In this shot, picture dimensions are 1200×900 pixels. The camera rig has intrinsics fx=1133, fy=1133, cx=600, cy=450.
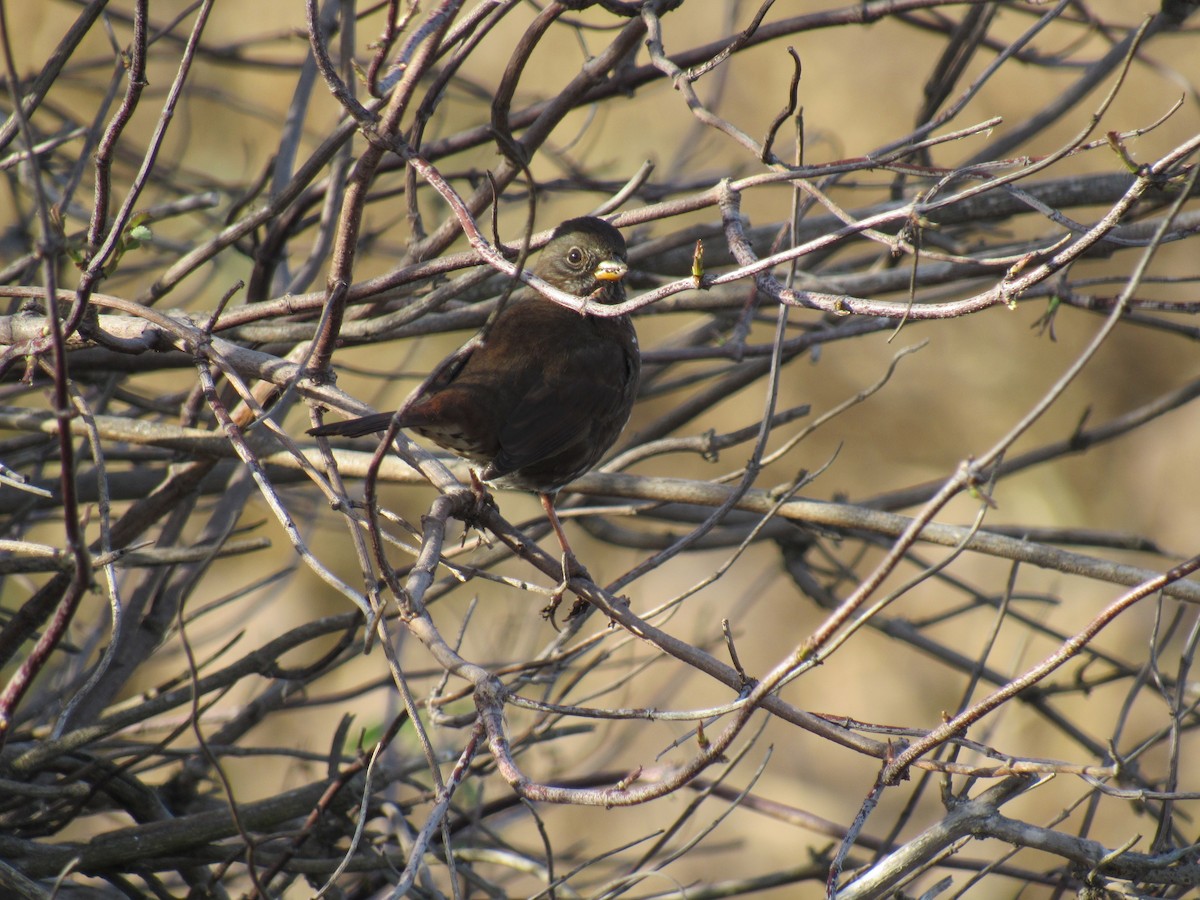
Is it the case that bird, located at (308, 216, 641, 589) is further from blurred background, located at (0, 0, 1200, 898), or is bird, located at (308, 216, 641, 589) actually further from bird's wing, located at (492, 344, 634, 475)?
blurred background, located at (0, 0, 1200, 898)

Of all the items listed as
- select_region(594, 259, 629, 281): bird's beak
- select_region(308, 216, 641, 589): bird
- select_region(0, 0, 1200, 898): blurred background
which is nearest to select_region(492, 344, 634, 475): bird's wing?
select_region(308, 216, 641, 589): bird

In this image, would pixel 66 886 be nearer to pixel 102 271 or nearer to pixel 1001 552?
pixel 102 271

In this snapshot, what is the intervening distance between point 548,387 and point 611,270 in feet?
1.49

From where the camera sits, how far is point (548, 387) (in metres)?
3.92

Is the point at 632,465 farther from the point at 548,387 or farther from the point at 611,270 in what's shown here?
the point at 611,270

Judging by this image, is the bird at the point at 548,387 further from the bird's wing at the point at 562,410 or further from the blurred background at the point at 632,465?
the blurred background at the point at 632,465

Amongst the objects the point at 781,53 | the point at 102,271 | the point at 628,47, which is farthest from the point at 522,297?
the point at 781,53

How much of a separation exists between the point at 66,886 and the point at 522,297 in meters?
2.49

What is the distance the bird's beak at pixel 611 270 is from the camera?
12.5ft

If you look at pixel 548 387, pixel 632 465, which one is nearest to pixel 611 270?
pixel 548 387

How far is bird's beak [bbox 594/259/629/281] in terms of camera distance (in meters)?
3.81

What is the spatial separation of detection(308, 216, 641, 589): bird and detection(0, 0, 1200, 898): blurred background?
16cm

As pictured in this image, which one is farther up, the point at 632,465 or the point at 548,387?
the point at 632,465

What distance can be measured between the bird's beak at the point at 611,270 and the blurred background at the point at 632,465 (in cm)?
20
